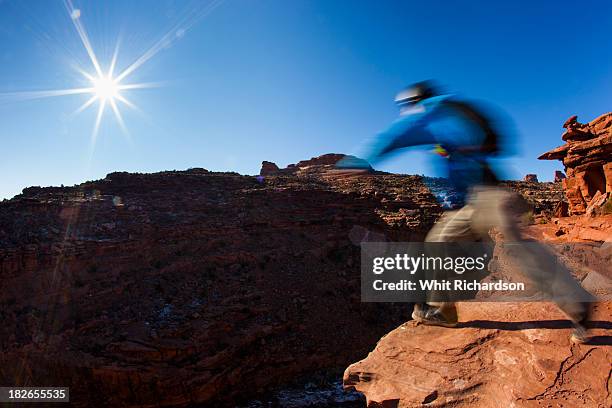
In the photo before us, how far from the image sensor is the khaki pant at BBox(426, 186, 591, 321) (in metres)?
2.38

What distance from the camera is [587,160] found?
8.45 m

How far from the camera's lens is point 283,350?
1069 cm

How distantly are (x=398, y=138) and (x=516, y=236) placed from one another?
3.29 ft

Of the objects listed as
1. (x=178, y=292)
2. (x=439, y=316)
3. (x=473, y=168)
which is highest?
(x=473, y=168)

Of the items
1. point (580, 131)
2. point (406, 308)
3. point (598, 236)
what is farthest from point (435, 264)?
point (406, 308)

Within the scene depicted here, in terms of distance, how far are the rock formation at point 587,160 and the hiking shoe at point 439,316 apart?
22.5 ft

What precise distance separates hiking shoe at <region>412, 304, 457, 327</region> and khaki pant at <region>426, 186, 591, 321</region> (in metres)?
0.68

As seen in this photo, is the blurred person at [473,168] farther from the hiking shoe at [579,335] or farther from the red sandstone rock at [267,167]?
the red sandstone rock at [267,167]

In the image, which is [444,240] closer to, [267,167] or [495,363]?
[495,363]

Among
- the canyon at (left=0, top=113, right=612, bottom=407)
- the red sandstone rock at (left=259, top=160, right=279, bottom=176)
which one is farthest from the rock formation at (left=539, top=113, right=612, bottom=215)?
the red sandstone rock at (left=259, top=160, right=279, bottom=176)

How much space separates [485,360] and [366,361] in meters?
0.85

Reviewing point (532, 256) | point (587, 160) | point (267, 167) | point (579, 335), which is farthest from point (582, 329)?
point (267, 167)

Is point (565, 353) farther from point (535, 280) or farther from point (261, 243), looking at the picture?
point (261, 243)

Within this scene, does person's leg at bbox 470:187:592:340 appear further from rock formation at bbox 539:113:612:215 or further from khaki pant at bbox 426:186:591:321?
rock formation at bbox 539:113:612:215
